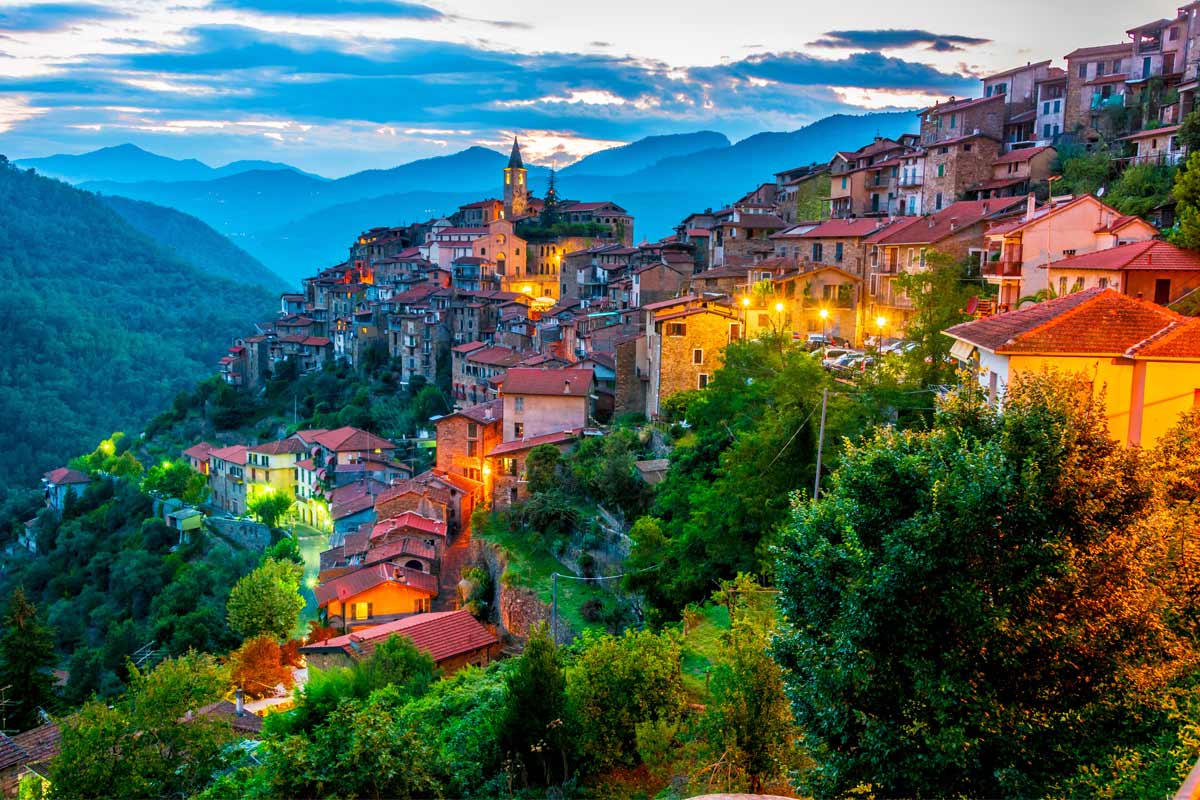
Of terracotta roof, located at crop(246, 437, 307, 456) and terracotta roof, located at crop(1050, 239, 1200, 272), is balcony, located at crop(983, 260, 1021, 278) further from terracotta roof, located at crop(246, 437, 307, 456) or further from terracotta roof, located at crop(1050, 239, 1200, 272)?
terracotta roof, located at crop(246, 437, 307, 456)

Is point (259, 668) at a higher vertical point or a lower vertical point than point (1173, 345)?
lower

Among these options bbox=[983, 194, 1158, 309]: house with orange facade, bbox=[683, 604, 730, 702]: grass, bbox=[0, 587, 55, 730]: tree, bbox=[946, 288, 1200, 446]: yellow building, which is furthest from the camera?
bbox=[0, 587, 55, 730]: tree

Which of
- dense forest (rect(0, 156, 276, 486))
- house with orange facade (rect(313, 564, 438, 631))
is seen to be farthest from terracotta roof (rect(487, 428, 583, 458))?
dense forest (rect(0, 156, 276, 486))

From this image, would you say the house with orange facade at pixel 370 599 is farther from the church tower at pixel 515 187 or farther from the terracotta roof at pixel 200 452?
the church tower at pixel 515 187

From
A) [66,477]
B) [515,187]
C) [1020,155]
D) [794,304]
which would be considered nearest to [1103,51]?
[1020,155]

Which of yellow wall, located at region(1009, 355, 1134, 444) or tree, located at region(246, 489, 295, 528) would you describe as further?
tree, located at region(246, 489, 295, 528)

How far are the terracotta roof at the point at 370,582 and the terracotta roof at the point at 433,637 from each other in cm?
418

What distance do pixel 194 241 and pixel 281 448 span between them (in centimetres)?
12305

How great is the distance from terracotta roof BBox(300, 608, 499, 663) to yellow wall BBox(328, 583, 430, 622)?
4.13 m

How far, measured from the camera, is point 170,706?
15.5 meters

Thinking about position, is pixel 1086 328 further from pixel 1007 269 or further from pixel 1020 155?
pixel 1020 155

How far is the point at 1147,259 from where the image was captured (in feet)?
65.6

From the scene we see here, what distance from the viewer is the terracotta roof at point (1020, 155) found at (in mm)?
36906

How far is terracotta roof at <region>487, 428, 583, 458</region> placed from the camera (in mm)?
33375
